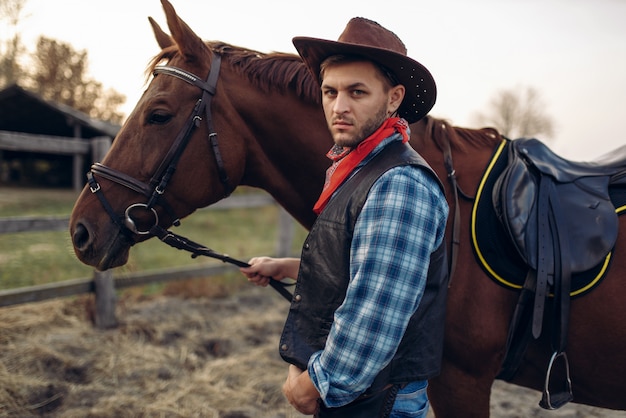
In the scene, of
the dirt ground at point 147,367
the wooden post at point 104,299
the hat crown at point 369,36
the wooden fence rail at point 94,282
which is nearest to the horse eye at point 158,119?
the hat crown at point 369,36

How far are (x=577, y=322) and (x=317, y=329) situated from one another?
48.0 inches

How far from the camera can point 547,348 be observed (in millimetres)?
1815

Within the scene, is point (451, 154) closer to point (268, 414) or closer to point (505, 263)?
point (505, 263)

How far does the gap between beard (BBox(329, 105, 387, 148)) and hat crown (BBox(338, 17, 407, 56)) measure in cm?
23

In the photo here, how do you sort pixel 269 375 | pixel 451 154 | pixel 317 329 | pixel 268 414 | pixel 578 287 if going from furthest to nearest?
pixel 269 375 < pixel 268 414 < pixel 451 154 < pixel 578 287 < pixel 317 329

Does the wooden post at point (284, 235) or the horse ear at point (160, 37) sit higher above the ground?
the horse ear at point (160, 37)

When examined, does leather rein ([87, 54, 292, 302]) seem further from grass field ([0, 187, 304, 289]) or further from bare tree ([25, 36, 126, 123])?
bare tree ([25, 36, 126, 123])

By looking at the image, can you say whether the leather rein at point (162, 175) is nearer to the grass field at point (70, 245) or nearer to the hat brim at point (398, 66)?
the grass field at point (70, 245)

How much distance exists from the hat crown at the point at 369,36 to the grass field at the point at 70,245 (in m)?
1.66

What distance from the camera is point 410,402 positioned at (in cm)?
132

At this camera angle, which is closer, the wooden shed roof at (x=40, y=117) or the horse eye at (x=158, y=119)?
the horse eye at (x=158, y=119)

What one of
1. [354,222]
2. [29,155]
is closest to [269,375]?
[354,222]

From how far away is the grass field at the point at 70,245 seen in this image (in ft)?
19.4

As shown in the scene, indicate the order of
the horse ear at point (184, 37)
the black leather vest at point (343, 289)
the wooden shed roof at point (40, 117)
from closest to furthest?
the black leather vest at point (343, 289) < the horse ear at point (184, 37) < the wooden shed roof at point (40, 117)
